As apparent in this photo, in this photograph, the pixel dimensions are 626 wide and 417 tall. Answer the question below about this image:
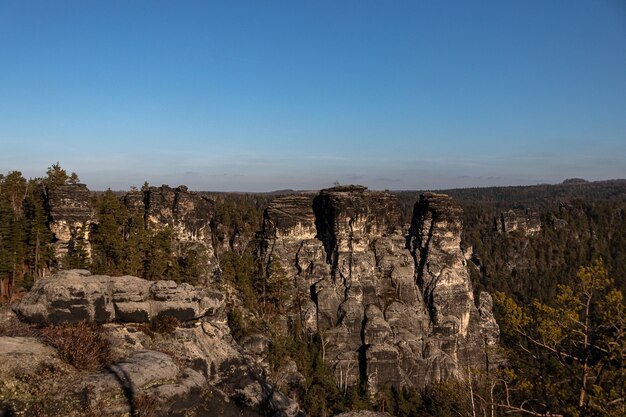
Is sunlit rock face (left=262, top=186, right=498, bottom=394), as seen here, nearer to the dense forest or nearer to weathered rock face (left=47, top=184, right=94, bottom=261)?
the dense forest

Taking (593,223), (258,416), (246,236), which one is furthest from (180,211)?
(593,223)

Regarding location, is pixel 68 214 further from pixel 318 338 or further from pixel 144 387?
pixel 144 387

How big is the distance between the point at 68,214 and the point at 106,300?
25783 millimetres

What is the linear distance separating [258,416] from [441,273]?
40275mm

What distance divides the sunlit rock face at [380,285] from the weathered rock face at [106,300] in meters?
27.8

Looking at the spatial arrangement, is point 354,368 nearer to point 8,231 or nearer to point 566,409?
point 8,231

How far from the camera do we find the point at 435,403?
43281 mm

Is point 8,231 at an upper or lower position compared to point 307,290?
upper

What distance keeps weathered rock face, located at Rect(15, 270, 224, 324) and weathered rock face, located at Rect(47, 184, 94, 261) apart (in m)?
22.2

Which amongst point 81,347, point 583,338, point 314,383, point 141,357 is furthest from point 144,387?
point 314,383

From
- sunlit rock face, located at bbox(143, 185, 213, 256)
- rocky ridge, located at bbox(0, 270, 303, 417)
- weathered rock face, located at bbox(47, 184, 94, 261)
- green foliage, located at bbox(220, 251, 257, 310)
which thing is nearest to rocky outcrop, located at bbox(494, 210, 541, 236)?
green foliage, located at bbox(220, 251, 257, 310)

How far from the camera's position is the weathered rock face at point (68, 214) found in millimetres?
42375

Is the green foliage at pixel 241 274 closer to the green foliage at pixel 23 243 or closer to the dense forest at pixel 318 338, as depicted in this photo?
the dense forest at pixel 318 338

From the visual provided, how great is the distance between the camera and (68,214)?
42.8 metres
